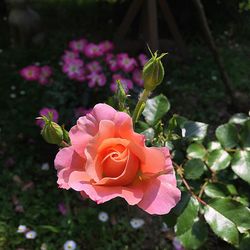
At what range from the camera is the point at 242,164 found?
1074mm

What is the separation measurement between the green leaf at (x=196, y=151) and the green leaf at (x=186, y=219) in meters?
0.21

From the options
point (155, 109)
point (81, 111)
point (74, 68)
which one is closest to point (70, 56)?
point (74, 68)

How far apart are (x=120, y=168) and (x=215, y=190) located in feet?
1.78

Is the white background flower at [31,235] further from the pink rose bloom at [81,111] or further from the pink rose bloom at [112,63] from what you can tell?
the pink rose bloom at [112,63]

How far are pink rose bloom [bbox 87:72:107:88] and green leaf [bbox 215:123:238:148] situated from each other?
926 millimetres

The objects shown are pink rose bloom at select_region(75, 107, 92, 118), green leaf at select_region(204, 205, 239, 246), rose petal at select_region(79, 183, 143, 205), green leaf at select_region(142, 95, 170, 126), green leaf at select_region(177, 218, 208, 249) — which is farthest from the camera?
pink rose bloom at select_region(75, 107, 92, 118)

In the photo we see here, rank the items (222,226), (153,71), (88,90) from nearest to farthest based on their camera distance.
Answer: (153,71)
(222,226)
(88,90)

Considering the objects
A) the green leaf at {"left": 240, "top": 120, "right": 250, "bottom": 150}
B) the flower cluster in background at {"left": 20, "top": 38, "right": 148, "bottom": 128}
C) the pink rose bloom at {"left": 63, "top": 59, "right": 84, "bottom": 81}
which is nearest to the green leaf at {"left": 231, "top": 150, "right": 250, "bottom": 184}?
the green leaf at {"left": 240, "top": 120, "right": 250, "bottom": 150}

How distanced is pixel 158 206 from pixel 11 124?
1.80m

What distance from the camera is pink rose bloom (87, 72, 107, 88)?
1.99 metres

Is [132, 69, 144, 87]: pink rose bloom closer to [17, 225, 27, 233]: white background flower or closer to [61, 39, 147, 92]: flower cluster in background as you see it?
[61, 39, 147, 92]: flower cluster in background

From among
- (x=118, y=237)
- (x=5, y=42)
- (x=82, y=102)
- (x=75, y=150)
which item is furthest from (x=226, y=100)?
(x=75, y=150)

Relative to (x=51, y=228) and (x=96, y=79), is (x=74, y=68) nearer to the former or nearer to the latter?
(x=96, y=79)

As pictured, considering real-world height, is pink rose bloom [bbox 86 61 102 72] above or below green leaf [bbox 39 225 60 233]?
above
